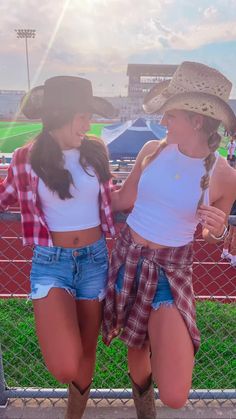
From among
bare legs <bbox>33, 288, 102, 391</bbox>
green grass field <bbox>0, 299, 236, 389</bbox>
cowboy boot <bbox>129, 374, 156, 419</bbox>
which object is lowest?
green grass field <bbox>0, 299, 236, 389</bbox>

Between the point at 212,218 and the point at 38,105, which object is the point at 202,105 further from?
the point at 38,105

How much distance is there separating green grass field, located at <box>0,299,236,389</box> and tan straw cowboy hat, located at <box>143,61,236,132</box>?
7.19 ft

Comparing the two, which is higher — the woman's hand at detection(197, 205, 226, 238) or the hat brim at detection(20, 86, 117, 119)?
the hat brim at detection(20, 86, 117, 119)

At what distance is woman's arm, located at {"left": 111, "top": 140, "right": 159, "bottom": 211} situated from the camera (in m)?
1.89

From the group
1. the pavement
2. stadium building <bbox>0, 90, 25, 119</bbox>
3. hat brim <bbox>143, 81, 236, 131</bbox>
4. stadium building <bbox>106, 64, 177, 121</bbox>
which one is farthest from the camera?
stadium building <bbox>0, 90, 25, 119</bbox>

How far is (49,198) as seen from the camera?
1.82m

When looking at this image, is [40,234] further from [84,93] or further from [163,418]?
[163,418]

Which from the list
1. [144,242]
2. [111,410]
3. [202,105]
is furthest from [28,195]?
[111,410]

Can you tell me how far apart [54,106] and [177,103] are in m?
0.55

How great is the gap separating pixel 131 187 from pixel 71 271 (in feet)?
1.60

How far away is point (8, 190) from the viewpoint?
1.92 metres

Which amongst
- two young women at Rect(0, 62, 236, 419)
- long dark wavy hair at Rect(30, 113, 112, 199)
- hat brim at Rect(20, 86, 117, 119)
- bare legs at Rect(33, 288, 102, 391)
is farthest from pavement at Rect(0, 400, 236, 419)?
hat brim at Rect(20, 86, 117, 119)

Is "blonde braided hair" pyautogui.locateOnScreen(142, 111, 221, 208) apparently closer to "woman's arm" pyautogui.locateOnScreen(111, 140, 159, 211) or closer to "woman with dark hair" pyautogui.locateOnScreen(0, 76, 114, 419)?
"woman's arm" pyautogui.locateOnScreen(111, 140, 159, 211)

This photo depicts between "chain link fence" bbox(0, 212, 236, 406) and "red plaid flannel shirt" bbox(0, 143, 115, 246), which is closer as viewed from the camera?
"red plaid flannel shirt" bbox(0, 143, 115, 246)
